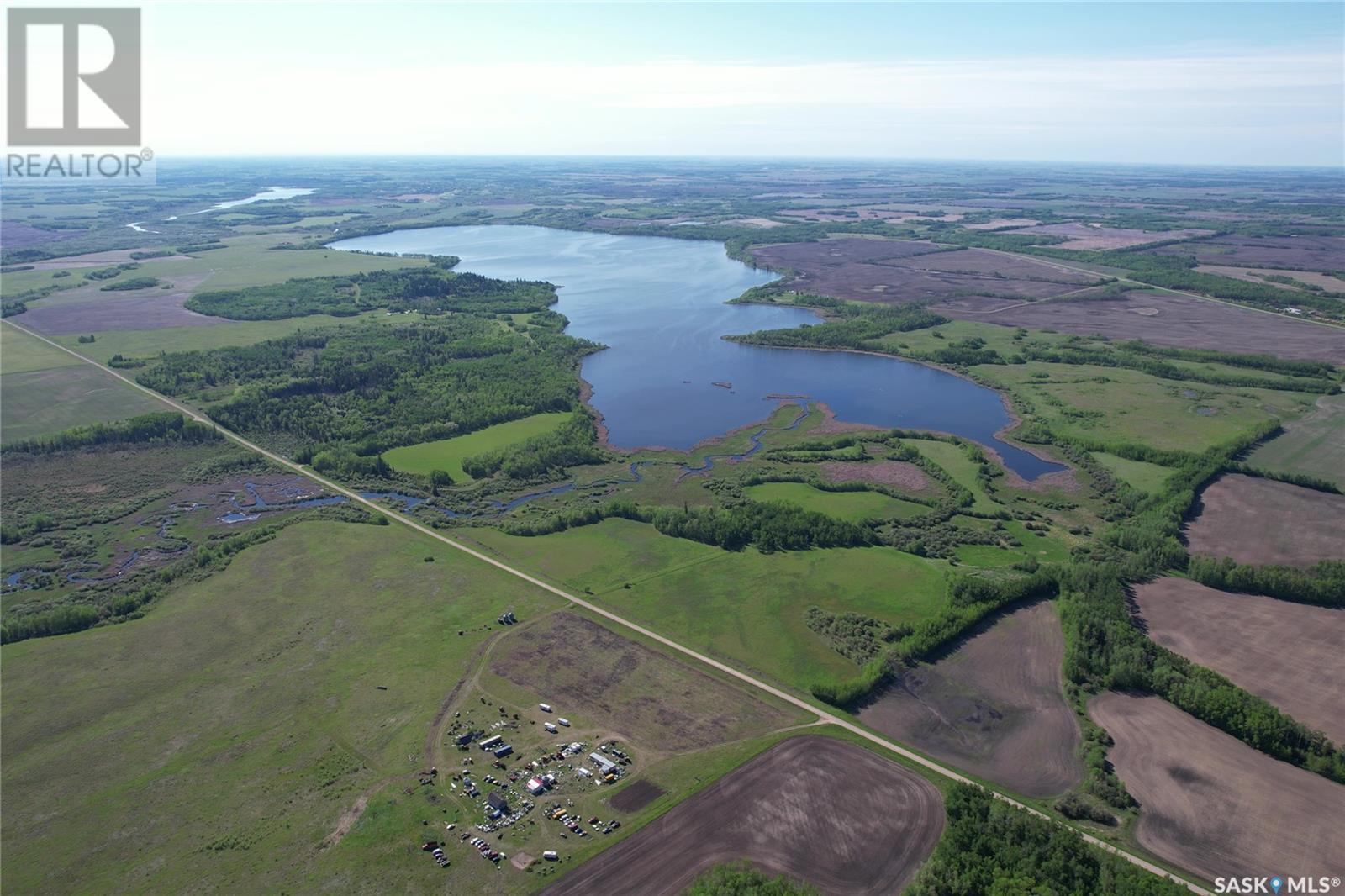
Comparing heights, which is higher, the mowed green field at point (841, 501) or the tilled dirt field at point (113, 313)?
the tilled dirt field at point (113, 313)

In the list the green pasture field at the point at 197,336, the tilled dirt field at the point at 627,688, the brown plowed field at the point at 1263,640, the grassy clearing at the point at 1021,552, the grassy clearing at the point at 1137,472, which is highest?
the green pasture field at the point at 197,336

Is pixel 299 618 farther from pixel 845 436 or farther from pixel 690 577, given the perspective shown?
pixel 845 436

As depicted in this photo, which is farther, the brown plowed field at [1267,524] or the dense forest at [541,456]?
the dense forest at [541,456]

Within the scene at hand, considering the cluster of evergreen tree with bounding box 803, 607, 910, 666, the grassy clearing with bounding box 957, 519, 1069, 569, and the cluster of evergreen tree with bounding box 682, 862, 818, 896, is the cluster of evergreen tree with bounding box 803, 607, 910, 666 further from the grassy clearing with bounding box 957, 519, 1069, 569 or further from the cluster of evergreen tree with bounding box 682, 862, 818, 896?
the cluster of evergreen tree with bounding box 682, 862, 818, 896

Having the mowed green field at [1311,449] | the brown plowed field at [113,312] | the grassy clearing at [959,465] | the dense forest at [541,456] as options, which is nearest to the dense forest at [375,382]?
the dense forest at [541,456]

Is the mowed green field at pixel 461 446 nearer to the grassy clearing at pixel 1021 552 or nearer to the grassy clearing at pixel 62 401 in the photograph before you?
the grassy clearing at pixel 62 401

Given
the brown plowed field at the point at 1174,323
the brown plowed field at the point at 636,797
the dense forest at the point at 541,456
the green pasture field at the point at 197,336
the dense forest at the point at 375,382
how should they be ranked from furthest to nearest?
the green pasture field at the point at 197,336 → the brown plowed field at the point at 1174,323 → the dense forest at the point at 375,382 → the dense forest at the point at 541,456 → the brown plowed field at the point at 636,797

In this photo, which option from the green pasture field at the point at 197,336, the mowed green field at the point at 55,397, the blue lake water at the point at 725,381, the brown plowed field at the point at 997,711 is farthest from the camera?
the green pasture field at the point at 197,336
